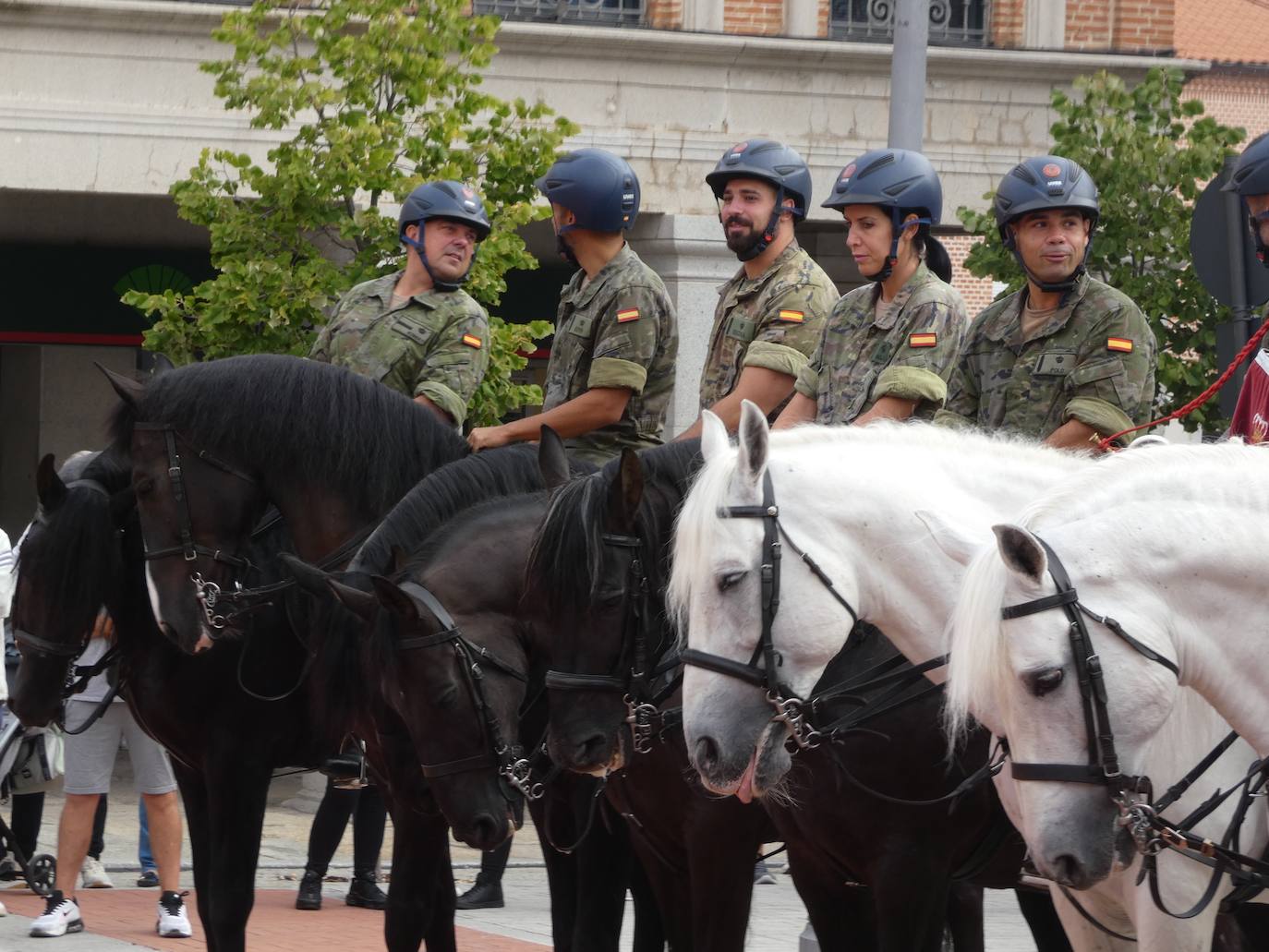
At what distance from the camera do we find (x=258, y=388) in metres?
6.70

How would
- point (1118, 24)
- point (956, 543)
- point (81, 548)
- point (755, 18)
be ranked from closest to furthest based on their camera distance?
1. point (956, 543)
2. point (81, 548)
3. point (755, 18)
4. point (1118, 24)

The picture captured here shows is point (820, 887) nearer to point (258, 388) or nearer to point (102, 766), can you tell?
point (258, 388)

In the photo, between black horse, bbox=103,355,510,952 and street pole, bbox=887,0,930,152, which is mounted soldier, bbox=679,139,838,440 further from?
street pole, bbox=887,0,930,152

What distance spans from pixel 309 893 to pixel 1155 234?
8.24 m

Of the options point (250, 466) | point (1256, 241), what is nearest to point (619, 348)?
point (250, 466)

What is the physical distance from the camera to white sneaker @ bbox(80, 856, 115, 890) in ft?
33.5

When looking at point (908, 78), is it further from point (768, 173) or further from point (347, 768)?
point (347, 768)

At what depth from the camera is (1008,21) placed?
55.7ft

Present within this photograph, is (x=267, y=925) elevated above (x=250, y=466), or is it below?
below

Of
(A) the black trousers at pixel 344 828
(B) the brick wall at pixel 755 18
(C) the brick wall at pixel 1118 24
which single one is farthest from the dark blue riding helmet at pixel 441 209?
(C) the brick wall at pixel 1118 24

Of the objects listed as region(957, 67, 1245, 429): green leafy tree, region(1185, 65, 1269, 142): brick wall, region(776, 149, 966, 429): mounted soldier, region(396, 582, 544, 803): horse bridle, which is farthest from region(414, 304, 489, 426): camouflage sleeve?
region(1185, 65, 1269, 142): brick wall

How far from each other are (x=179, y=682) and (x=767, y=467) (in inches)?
113

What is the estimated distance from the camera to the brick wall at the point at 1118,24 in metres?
17.1

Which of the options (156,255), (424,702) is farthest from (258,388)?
(156,255)
